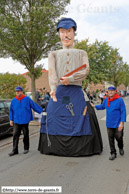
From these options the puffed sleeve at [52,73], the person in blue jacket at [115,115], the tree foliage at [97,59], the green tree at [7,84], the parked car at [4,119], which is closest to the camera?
the person in blue jacket at [115,115]

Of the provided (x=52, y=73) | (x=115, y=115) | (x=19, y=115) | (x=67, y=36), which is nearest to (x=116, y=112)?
(x=115, y=115)

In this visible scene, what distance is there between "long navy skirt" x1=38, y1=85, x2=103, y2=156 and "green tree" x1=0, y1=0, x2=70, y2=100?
5.01m

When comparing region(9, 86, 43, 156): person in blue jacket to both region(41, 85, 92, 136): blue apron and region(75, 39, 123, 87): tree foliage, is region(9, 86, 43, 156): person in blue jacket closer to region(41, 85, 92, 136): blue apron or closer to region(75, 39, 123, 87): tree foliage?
region(41, 85, 92, 136): blue apron

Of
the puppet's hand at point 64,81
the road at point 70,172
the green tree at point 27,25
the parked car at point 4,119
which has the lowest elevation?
the road at point 70,172

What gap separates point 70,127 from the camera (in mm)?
5207

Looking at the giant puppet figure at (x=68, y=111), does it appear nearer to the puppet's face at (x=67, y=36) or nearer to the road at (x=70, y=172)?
the puppet's face at (x=67, y=36)

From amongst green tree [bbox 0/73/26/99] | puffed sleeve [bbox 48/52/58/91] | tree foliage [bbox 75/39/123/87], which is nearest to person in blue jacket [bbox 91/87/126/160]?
puffed sleeve [bbox 48/52/58/91]

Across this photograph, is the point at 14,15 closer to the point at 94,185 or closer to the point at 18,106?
the point at 18,106

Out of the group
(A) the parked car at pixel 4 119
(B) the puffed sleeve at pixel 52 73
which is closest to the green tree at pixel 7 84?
(A) the parked car at pixel 4 119

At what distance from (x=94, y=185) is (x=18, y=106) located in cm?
290

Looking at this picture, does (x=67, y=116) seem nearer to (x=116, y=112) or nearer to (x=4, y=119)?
(x=116, y=112)

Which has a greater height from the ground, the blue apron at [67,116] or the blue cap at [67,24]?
Answer: the blue cap at [67,24]

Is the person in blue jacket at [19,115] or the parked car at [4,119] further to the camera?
the parked car at [4,119]

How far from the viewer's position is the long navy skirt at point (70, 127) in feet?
17.0
